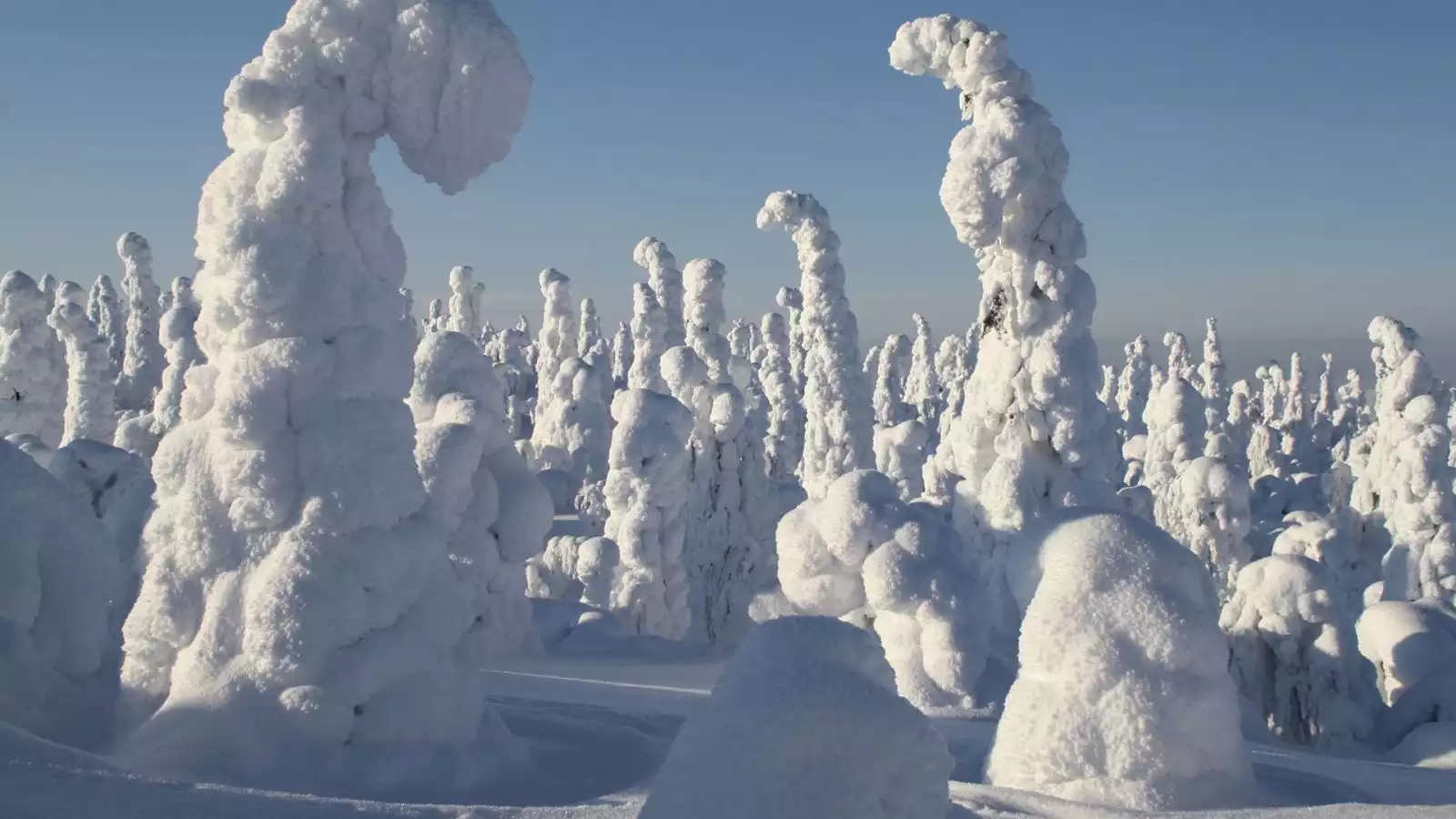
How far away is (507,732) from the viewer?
24.9 ft

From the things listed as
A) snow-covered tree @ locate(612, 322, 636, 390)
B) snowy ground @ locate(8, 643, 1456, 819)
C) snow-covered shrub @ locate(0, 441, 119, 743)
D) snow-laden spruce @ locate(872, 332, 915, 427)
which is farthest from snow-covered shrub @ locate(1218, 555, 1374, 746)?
snow-covered tree @ locate(612, 322, 636, 390)

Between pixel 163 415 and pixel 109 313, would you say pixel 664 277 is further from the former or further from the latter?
pixel 109 313

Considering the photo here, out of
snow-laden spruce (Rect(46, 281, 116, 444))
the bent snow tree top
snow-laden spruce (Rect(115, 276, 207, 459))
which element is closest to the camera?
the bent snow tree top

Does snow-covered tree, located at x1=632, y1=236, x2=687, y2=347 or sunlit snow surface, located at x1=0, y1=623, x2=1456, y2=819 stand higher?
snow-covered tree, located at x1=632, y1=236, x2=687, y2=347

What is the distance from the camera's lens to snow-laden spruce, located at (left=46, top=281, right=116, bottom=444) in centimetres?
2886

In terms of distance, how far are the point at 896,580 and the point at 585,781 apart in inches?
187

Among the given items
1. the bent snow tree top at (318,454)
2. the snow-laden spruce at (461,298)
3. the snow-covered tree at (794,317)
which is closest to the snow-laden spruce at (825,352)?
the snow-covered tree at (794,317)

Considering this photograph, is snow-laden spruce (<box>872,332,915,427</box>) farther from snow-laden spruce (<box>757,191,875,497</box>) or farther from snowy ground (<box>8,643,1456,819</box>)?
snowy ground (<box>8,643,1456,819</box>)

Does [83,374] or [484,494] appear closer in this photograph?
[484,494]

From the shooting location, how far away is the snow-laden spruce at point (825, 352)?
2448 centimetres

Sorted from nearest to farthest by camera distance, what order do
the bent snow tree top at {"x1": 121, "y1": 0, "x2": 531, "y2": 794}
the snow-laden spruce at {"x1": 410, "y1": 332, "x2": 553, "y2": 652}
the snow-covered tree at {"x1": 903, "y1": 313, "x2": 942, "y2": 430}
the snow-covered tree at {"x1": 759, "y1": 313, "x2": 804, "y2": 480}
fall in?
the bent snow tree top at {"x1": 121, "y1": 0, "x2": 531, "y2": 794} < the snow-laden spruce at {"x1": 410, "y1": 332, "x2": 553, "y2": 652} < the snow-covered tree at {"x1": 759, "y1": 313, "x2": 804, "y2": 480} < the snow-covered tree at {"x1": 903, "y1": 313, "x2": 942, "y2": 430}

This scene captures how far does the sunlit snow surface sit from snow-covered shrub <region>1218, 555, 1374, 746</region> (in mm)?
4443

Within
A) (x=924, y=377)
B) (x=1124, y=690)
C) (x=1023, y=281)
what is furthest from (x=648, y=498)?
(x=924, y=377)

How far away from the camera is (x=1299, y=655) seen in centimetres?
1380
